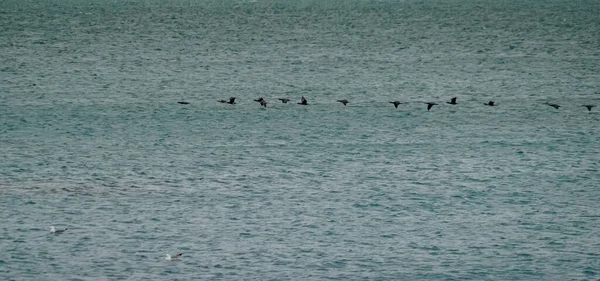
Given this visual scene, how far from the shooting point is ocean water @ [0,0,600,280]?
23.6m

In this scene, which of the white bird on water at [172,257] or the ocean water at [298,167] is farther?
the ocean water at [298,167]

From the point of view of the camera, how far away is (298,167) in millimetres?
32938

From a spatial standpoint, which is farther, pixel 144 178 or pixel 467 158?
pixel 467 158

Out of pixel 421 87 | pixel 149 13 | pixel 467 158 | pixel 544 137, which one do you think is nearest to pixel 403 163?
pixel 467 158

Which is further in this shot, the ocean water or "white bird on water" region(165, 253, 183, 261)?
the ocean water

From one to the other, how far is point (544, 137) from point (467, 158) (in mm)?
5407

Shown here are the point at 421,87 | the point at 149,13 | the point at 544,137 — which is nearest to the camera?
the point at 544,137

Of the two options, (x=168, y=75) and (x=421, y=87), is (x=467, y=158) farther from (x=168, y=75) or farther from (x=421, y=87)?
(x=168, y=75)

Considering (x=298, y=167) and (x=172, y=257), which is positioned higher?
(x=298, y=167)

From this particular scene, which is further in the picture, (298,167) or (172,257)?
(298,167)

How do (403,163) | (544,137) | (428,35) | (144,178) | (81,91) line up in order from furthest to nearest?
1. (428,35)
2. (81,91)
3. (544,137)
4. (403,163)
5. (144,178)

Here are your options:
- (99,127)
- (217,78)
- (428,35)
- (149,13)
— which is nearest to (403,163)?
(99,127)

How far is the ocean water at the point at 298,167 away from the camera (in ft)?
77.5

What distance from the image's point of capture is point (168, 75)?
59094mm
